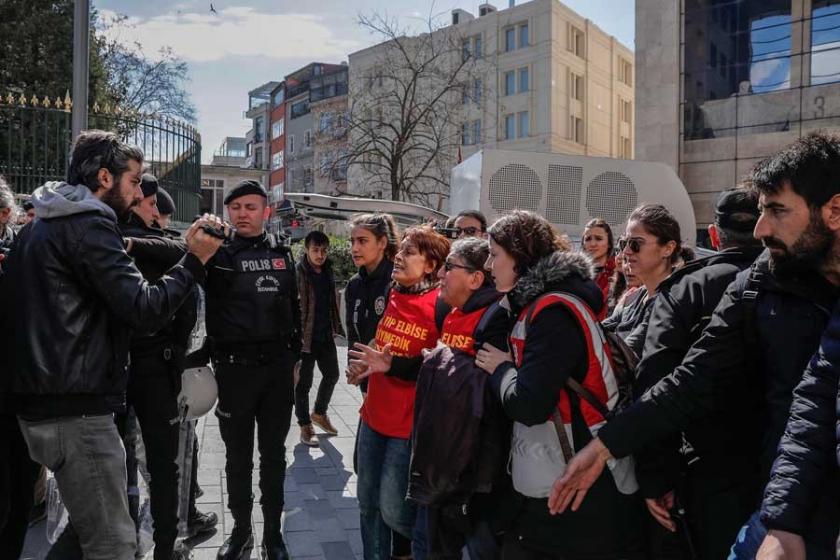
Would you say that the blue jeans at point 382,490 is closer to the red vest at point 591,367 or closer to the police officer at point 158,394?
the police officer at point 158,394

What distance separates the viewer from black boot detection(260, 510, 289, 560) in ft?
13.3

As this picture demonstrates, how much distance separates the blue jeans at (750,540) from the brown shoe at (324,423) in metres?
5.61

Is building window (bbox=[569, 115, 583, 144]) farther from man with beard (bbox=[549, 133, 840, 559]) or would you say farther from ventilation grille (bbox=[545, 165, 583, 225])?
man with beard (bbox=[549, 133, 840, 559])

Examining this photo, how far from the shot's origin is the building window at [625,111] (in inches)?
1800

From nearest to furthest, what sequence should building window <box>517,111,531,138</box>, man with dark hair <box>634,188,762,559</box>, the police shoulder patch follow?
man with dark hair <box>634,188,762,559</box> → the police shoulder patch → building window <box>517,111,531,138</box>

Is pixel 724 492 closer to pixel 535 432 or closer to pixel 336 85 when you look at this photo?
pixel 535 432

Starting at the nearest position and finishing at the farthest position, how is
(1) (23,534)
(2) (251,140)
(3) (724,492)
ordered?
(3) (724,492)
(1) (23,534)
(2) (251,140)

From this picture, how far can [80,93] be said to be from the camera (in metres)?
7.11

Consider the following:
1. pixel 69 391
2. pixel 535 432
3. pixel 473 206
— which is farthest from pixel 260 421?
pixel 473 206

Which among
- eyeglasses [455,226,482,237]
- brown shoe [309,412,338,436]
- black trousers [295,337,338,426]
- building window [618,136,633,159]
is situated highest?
building window [618,136,633,159]

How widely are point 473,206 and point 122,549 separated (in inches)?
296

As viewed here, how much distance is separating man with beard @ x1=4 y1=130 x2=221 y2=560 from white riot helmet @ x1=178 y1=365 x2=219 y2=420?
115 centimetres

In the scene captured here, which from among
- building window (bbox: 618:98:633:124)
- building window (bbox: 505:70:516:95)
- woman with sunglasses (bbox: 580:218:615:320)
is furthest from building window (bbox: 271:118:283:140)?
woman with sunglasses (bbox: 580:218:615:320)

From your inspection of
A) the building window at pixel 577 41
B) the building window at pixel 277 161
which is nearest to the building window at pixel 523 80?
the building window at pixel 577 41
